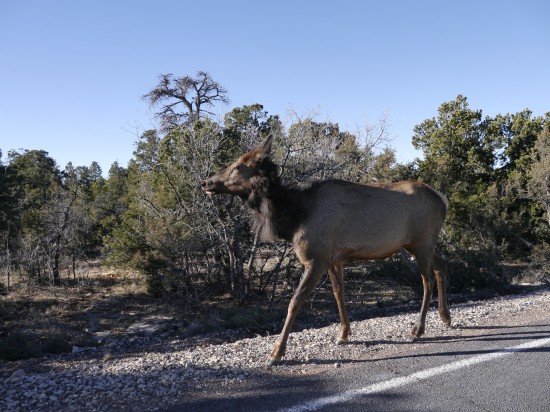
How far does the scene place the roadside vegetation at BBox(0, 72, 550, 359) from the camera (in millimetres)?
13211

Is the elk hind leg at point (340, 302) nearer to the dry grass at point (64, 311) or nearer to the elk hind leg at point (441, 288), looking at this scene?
the elk hind leg at point (441, 288)

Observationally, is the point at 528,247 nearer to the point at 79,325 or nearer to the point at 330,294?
the point at 330,294

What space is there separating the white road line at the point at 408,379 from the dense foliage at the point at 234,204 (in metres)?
7.63

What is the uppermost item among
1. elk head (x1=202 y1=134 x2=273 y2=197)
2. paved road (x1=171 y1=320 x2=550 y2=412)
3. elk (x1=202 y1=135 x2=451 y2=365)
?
elk head (x1=202 y1=134 x2=273 y2=197)

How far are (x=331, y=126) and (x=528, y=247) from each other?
39.7 ft

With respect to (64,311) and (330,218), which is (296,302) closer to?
(330,218)

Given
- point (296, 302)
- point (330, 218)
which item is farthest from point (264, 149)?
point (296, 302)

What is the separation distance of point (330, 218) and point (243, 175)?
1367 millimetres

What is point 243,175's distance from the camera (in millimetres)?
6191

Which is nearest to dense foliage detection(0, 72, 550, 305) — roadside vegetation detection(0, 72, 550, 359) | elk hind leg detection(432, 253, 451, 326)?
roadside vegetation detection(0, 72, 550, 359)

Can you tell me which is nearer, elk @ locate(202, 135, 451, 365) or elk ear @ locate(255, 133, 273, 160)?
elk @ locate(202, 135, 451, 365)

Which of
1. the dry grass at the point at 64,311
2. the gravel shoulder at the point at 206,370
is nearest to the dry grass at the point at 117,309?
the dry grass at the point at 64,311

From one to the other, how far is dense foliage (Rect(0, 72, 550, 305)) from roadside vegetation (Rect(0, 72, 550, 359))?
65mm

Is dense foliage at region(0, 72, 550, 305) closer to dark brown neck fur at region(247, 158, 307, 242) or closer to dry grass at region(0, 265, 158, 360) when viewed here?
dry grass at region(0, 265, 158, 360)
